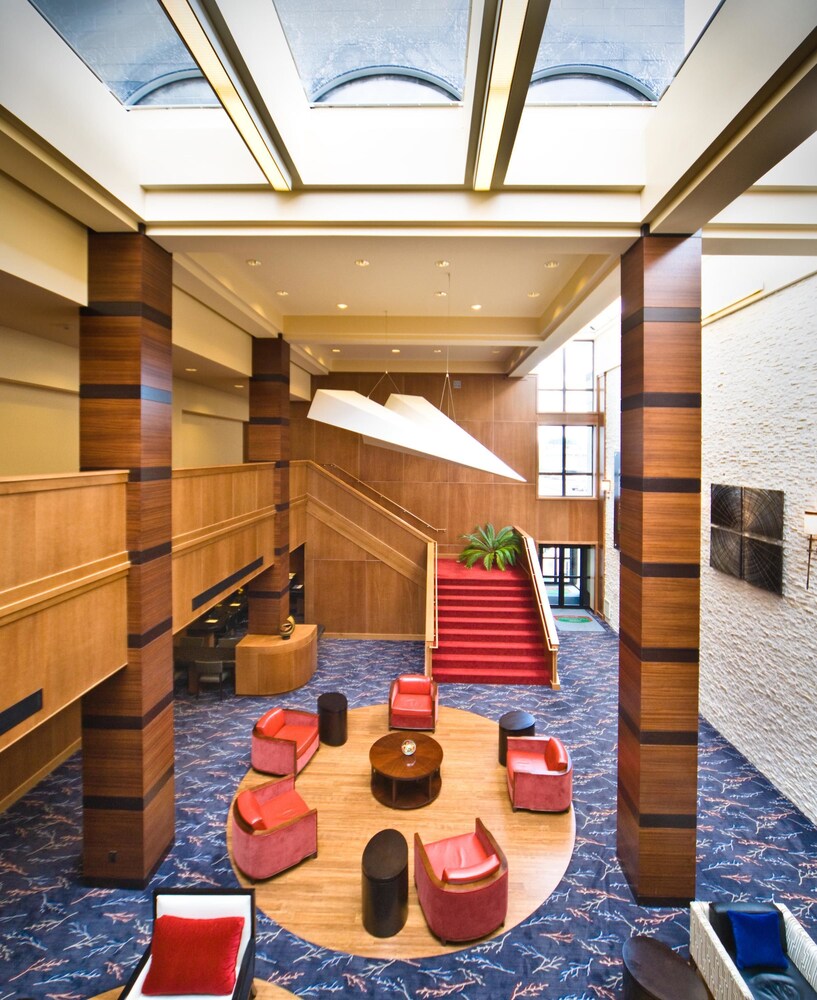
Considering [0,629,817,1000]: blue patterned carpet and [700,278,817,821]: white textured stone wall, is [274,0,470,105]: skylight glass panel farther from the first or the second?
[0,629,817,1000]: blue patterned carpet

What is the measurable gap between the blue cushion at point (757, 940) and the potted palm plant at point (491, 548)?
28.7ft

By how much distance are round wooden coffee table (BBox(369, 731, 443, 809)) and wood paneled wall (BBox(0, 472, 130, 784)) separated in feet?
11.0

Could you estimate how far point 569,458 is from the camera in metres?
14.4

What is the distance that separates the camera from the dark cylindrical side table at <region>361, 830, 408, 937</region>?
430 cm

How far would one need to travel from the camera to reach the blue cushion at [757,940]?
378 centimetres

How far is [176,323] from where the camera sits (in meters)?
6.32

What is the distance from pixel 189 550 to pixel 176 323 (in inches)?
110

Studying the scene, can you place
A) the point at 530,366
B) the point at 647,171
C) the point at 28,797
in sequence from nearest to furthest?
1. the point at 647,171
2. the point at 28,797
3. the point at 530,366

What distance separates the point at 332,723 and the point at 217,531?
10.5 feet

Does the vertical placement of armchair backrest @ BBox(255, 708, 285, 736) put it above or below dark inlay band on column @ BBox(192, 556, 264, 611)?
below

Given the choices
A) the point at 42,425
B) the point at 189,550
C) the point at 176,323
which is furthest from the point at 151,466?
the point at 42,425

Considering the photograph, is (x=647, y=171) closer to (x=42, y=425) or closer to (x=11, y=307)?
(x=11, y=307)

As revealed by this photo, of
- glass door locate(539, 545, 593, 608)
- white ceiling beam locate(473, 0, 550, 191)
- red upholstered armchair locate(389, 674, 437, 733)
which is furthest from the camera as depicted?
glass door locate(539, 545, 593, 608)

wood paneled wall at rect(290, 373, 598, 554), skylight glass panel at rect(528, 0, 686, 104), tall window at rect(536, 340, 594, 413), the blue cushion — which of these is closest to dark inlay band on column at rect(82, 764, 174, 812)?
the blue cushion
